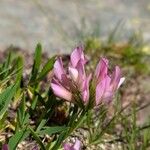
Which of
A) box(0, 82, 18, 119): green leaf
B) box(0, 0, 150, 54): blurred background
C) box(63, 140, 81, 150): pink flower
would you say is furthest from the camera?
box(0, 0, 150, 54): blurred background

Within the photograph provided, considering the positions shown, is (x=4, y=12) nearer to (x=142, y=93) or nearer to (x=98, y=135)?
(x=142, y=93)

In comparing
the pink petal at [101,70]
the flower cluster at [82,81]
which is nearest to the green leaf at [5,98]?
the flower cluster at [82,81]

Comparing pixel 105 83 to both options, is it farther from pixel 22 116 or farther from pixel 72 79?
pixel 22 116

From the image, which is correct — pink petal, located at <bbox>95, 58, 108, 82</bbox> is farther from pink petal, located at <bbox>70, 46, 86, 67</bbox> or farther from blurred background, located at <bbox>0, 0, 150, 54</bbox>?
blurred background, located at <bbox>0, 0, 150, 54</bbox>

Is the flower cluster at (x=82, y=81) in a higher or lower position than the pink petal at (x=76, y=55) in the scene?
lower

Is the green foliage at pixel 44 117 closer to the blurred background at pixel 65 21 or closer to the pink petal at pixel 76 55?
the pink petal at pixel 76 55

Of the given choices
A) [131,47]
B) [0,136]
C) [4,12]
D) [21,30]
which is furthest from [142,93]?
[0,136]

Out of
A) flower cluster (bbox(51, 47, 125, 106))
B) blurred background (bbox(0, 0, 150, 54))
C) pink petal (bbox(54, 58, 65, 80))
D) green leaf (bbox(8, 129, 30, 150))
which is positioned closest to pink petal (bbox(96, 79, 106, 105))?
flower cluster (bbox(51, 47, 125, 106))
